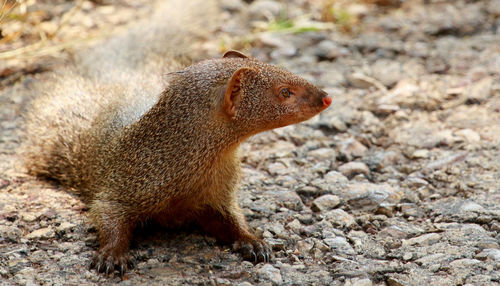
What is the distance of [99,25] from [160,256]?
3.49 m

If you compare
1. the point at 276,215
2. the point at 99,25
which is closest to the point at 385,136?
the point at 276,215

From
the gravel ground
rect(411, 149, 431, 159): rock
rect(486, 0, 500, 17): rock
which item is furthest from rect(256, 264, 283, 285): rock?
rect(486, 0, 500, 17): rock

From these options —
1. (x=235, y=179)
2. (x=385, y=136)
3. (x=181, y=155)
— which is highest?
(x=181, y=155)

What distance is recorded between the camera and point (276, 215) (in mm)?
3314

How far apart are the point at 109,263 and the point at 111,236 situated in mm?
215

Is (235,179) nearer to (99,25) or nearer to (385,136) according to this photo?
(385,136)

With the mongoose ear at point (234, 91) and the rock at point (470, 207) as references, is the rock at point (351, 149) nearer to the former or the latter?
the rock at point (470, 207)

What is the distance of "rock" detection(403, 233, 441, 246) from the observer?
2.99 metres

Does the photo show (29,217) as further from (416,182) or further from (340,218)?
(416,182)

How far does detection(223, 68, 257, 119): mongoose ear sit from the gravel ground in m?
0.70

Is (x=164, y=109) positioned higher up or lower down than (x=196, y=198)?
higher up

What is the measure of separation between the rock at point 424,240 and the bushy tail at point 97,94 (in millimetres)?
1528

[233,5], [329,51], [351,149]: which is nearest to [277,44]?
[329,51]

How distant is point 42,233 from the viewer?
296 cm
